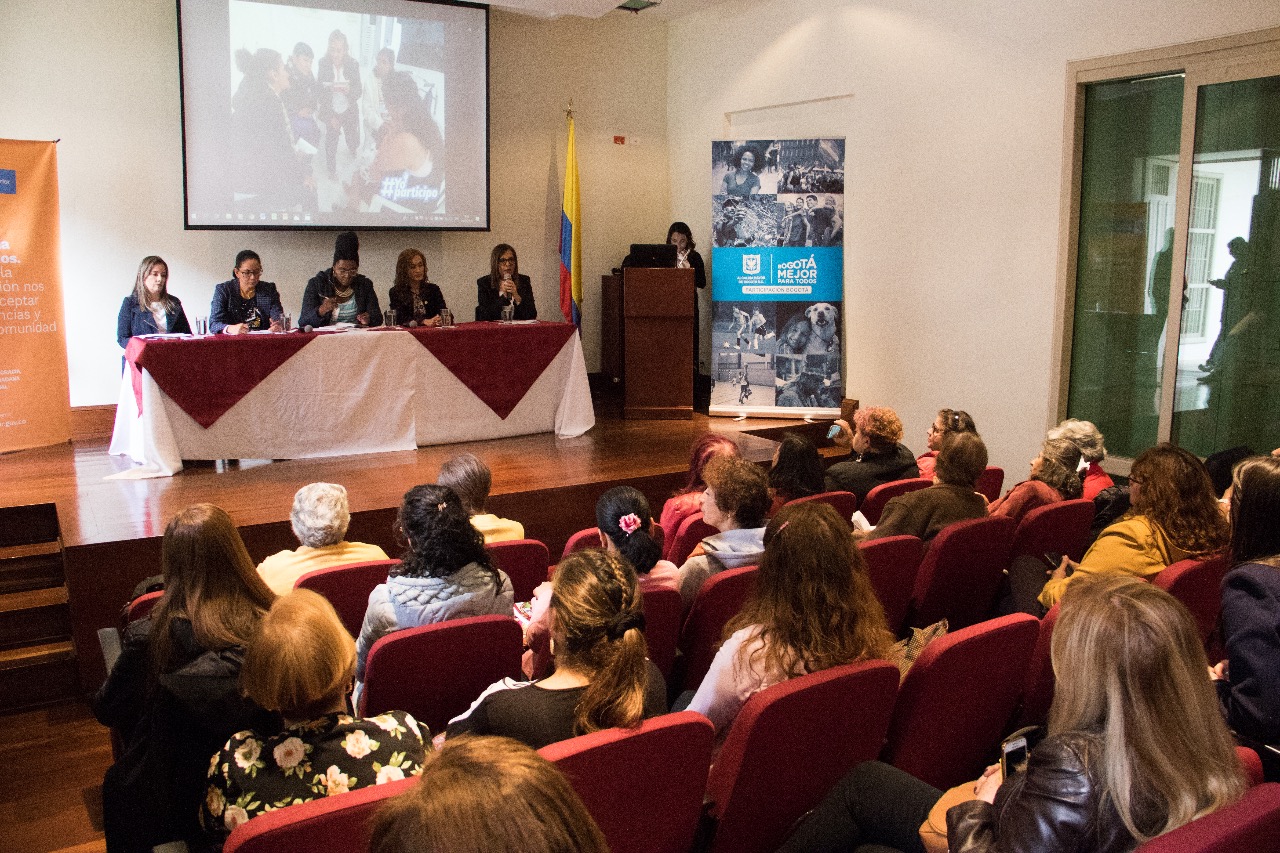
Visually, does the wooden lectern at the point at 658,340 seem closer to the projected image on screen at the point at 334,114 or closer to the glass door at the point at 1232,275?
the projected image on screen at the point at 334,114

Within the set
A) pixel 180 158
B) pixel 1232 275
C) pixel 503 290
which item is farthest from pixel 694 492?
pixel 180 158

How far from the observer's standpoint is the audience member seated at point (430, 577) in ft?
8.75

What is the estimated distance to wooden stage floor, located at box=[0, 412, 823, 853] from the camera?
322cm

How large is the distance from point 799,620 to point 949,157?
203 inches

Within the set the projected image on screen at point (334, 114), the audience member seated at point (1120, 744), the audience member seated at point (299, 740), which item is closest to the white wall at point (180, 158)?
the projected image on screen at point (334, 114)

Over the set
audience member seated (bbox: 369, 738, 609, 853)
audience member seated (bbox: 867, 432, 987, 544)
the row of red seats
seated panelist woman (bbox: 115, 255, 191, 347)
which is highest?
seated panelist woman (bbox: 115, 255, 191, 347)

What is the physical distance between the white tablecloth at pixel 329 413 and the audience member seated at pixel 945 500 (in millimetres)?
3521

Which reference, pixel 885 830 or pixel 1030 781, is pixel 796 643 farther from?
pixel 1030 781

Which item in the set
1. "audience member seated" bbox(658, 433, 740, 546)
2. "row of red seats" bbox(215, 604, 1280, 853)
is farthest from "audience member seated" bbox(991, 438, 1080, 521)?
"row of red seats" bbox(215, 604, 1280, 853)

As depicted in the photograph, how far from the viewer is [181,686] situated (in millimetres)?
2096

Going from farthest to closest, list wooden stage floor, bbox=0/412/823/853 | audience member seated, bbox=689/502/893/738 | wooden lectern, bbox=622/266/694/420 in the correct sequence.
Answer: wooden lectern, bbox=622/266/694/420 < wooden stage floor, bbox=0/412/823/853 < audience member seated, bbox=689/502/893/738

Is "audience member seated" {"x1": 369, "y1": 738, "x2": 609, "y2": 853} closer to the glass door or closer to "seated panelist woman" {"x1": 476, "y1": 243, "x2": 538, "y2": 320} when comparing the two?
the glass door

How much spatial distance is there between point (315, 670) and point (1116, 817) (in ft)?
4.17

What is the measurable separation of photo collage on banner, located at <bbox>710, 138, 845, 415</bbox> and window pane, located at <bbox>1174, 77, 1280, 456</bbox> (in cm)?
249
